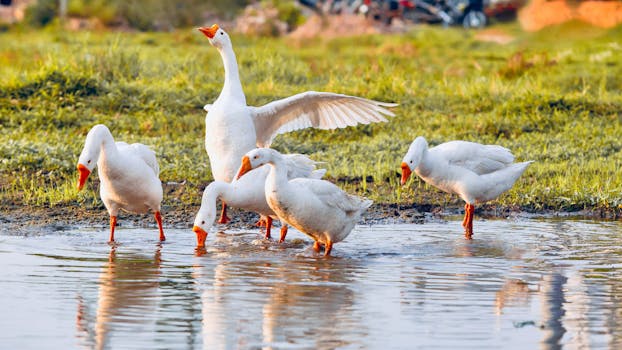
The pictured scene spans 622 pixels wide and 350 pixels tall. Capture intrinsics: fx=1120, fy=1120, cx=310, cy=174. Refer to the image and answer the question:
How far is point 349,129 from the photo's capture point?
1259 cm

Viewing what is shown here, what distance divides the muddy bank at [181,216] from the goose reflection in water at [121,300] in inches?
57.6

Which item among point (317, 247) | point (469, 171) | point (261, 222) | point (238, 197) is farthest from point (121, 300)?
point (469, 171)

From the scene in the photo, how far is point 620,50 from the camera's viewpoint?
19.5m

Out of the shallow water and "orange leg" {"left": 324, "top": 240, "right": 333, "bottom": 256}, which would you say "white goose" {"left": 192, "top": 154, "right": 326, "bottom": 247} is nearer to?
the shallow water

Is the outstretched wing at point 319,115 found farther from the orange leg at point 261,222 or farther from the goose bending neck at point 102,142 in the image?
the goose bending neck at point 102,142

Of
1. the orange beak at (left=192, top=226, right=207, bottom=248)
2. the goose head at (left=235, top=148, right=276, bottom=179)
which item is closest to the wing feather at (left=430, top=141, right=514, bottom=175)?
the goose head at (left=235, top=148, right=276, bottom=179)

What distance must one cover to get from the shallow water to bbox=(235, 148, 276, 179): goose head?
1.96 feet

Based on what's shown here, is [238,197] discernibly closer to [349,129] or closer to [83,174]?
[83,174]

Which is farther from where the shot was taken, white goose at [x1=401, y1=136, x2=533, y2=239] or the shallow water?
white goose at [x1=401, y1=136, x2=533, y2=239]

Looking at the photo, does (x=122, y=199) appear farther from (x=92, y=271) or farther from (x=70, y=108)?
(x=70, y=108)

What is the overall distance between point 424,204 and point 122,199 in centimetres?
288

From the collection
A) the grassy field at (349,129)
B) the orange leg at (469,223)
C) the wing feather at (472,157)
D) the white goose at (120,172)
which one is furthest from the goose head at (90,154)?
the orange leg at (469,223)

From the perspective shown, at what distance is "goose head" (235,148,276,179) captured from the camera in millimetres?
7570

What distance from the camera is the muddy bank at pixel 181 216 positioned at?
8.81m
